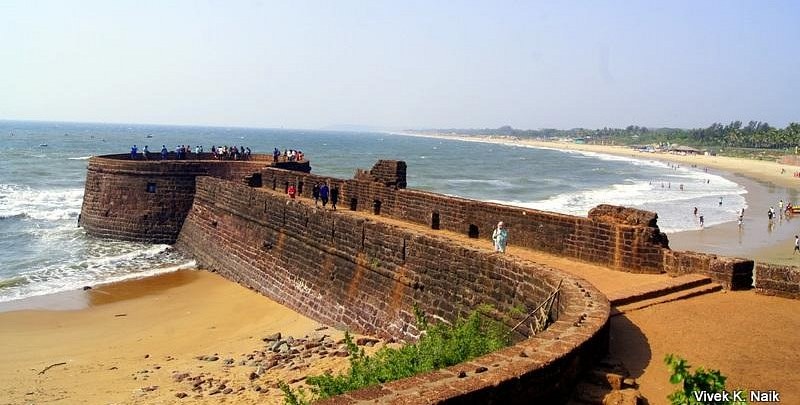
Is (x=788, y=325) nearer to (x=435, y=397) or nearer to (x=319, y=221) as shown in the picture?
(x=435, y=397)

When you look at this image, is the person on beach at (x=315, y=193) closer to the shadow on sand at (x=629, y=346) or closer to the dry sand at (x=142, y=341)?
the dry sand at (x=142, y=341)

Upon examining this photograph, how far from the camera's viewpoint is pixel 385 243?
1170 cm

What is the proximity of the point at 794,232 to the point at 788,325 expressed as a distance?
26.3m

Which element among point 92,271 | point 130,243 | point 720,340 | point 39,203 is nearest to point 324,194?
point 92,271

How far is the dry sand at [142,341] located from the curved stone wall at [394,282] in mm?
709

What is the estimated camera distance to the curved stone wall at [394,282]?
469 centimetres

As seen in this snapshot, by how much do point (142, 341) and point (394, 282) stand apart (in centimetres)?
525

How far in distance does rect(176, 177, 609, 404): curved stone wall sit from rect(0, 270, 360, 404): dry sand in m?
0.71

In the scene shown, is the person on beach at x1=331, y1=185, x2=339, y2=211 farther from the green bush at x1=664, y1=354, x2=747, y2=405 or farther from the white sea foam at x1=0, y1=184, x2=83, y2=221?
the white sea foam at x1=0, y1=184, x2=83, y2=221

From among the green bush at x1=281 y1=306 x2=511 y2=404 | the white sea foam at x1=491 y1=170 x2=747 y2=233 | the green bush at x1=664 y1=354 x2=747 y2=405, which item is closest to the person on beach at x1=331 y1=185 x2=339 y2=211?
the green bush at x1=281 y1=306 x2=511 y2=404

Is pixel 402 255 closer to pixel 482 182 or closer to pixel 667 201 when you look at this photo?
pixel 667 201

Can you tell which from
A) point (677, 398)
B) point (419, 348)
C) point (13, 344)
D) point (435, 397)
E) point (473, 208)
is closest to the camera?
point (677, 398)

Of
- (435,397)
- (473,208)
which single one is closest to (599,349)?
(435,397)

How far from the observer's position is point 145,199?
70.4ft
